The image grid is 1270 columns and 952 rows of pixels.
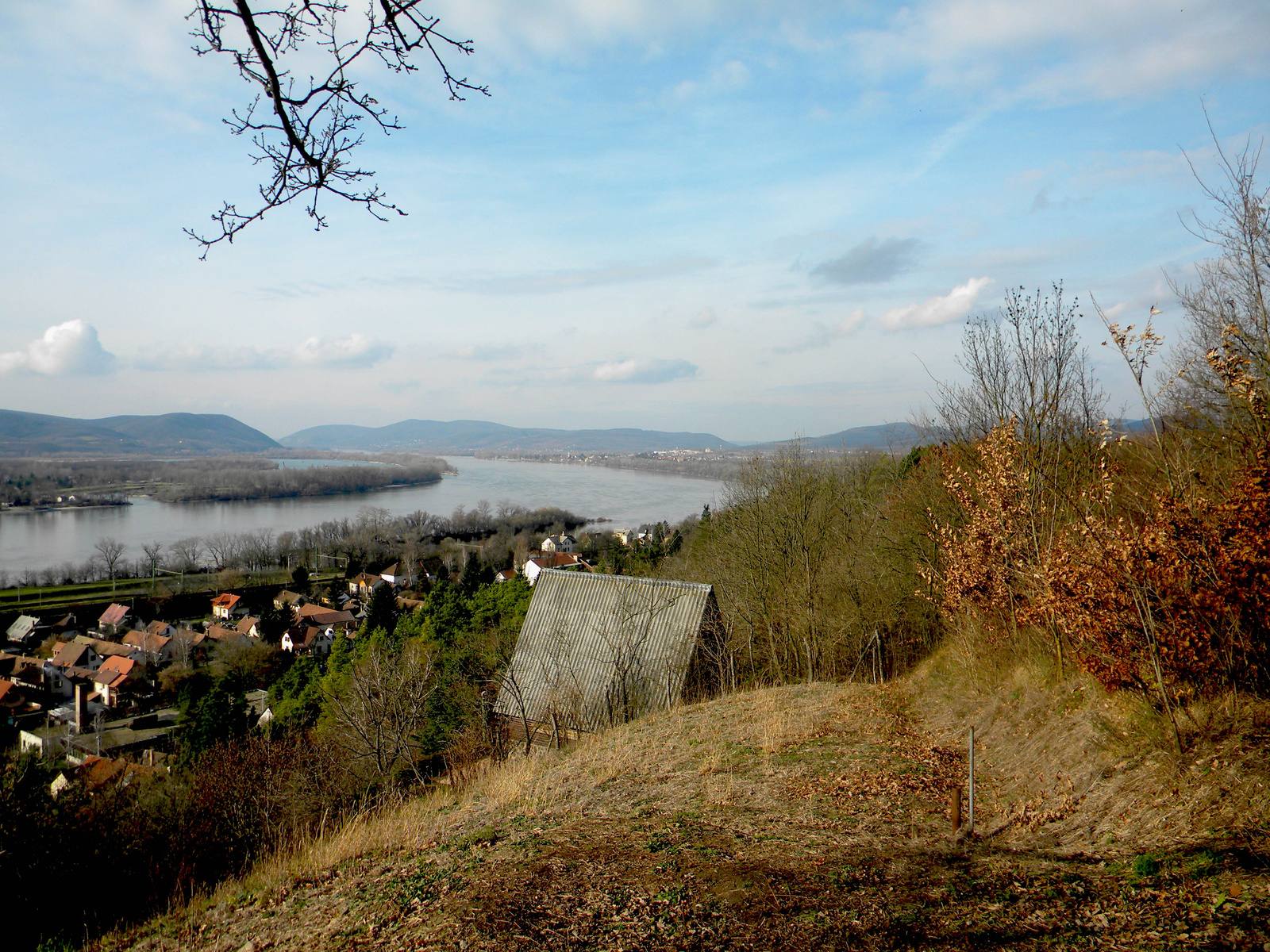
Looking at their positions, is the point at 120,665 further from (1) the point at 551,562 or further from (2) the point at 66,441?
(2) the point at 66,441

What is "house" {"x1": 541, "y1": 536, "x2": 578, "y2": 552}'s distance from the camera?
60.9 m

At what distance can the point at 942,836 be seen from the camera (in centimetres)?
477

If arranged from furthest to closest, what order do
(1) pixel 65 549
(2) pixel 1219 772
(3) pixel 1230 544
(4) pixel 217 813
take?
(1) pixel 65 549 < (4) pixel 217 813 < (3) pixel 1230 544 < (2) pixel 1219 772

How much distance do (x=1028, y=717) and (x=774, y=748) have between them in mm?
2643

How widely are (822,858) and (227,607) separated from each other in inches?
2178

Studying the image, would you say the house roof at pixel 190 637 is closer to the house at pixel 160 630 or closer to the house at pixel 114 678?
the house at pixel 160 630

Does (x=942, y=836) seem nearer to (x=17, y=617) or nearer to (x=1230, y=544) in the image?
(x=1230, y=544)

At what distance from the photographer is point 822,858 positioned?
4.27 meters

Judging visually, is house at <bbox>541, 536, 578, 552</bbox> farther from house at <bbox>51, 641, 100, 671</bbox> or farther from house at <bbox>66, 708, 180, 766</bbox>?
house at <bbox>66, 708, 180, 766</bbox>

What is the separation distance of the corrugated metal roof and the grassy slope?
6.19 m

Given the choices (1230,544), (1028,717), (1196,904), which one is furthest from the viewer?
(1028,717)

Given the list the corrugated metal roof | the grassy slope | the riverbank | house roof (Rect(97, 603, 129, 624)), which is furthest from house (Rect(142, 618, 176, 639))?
the grassy slope

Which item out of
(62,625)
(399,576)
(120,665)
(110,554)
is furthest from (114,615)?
(399,576)

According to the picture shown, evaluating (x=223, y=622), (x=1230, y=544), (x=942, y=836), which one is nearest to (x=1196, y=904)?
(x=942, y=836)
